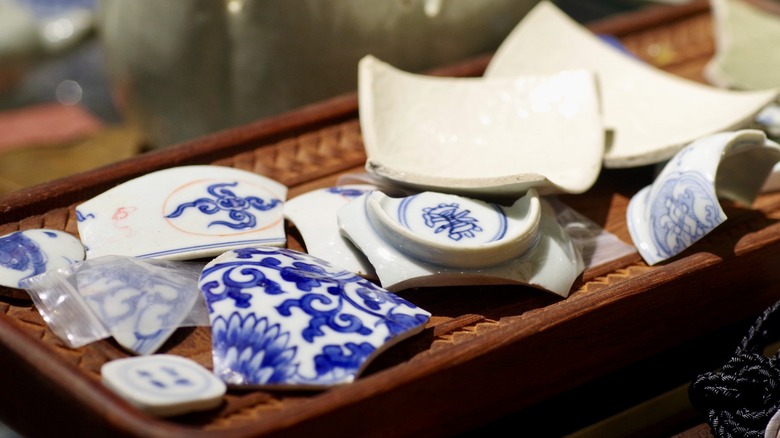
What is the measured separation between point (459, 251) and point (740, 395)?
0.24 m

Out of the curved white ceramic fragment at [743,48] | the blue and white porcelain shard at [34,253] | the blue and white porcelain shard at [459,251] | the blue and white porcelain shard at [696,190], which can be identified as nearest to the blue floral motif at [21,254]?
the blue and white porcelain shard at [34,253]

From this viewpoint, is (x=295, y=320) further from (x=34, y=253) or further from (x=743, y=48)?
(x=743, y=48)

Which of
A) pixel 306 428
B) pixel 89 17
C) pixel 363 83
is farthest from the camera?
pixel 89 17

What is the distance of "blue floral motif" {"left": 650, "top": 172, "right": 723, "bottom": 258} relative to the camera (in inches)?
29.8

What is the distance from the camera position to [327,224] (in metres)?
0.77

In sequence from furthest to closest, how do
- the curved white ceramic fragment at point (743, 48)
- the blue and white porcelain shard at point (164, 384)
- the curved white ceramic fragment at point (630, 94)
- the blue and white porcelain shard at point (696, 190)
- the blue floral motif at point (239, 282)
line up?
the curved white ceramic fragment at point (743, 48) → the curved white ceramic fragment at point (630, 94) → the blue and white porcelain shard at point (696, 190) → the blue floral motif at point (239, 282) → the blue and white porcelain shard at point (164, 384)

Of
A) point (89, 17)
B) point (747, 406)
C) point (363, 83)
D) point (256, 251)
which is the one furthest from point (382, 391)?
point (89, 17)

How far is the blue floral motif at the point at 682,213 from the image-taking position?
2.48 feet

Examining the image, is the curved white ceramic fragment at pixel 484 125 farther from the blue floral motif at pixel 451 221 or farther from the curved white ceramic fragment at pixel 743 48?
the curved white ceramic fragment at pixel 743 48

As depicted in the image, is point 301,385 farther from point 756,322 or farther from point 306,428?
point 756,322

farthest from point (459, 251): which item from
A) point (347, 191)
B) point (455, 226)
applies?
point (347, 191)

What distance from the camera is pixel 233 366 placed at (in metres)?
0.63

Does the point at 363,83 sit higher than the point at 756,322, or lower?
higher

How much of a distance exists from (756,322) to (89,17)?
1310 millimetres
